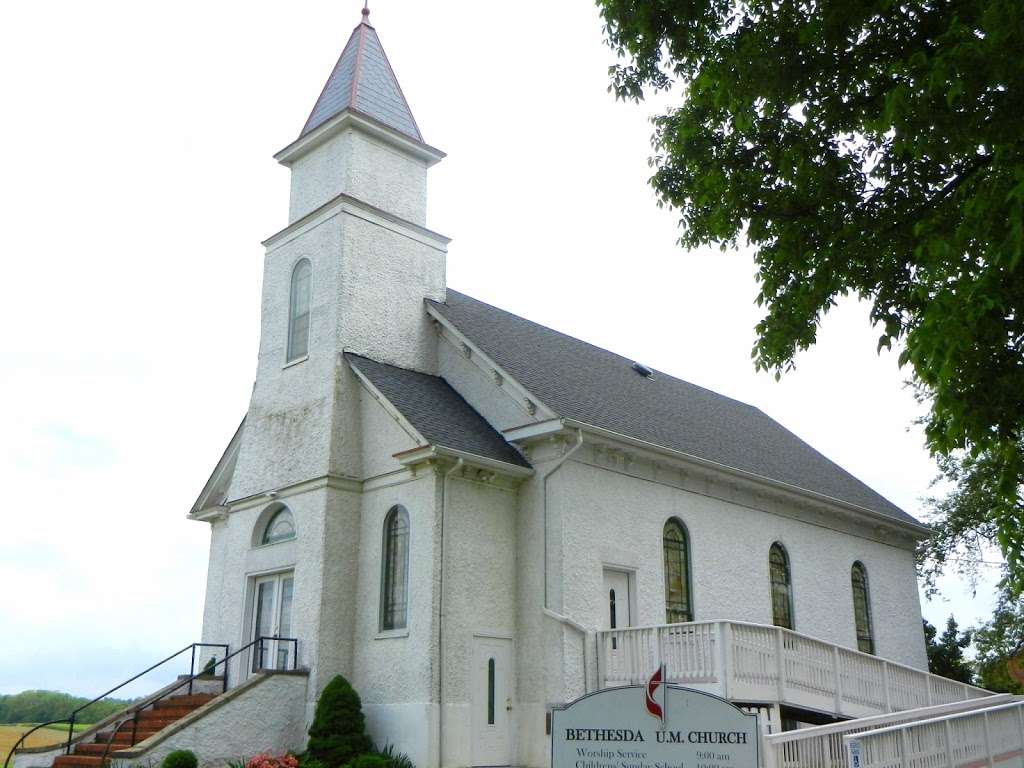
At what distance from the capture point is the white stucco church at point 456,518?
16250 mm

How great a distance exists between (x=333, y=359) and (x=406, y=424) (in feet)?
9.08

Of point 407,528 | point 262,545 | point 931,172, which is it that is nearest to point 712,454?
point 407,528

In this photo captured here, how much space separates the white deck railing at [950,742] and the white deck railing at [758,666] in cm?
186

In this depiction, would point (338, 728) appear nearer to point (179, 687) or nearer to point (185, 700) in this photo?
point (185, 700)

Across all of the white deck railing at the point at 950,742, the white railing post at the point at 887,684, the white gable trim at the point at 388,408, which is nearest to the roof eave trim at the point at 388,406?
the white gable trim at the point at 388,408

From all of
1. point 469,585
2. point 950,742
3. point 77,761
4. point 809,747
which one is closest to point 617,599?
point 469,585

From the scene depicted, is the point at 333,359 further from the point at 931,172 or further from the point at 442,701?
the point at 931,172

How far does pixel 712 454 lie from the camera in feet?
71.9

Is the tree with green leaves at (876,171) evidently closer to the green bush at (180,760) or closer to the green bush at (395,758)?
the green bush at (395,758)

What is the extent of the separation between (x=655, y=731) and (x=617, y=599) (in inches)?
435

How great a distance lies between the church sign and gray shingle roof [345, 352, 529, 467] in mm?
8990

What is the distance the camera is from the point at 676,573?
1964 centimetres

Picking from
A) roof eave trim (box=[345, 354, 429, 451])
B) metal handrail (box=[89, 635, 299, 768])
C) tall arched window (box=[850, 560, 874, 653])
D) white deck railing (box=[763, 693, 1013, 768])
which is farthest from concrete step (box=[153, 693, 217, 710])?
tall arched window (box=[850, 560, 874, 653])

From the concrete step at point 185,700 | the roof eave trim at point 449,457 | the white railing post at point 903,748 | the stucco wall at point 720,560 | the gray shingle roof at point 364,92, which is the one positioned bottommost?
the white railing post at point 903,748
